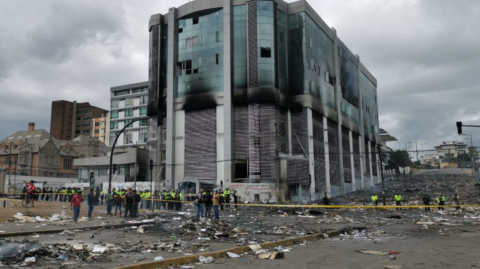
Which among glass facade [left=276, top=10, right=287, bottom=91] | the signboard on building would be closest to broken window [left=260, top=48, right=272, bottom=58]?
glass facade [left=276, top=10, right=287, bottom=91]

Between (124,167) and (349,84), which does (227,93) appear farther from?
(349,84)

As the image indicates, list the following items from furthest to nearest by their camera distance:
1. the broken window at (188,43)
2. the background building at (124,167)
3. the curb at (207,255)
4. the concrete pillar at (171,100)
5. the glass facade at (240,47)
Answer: the background building at (124,167), the broken window at (188,43), the concrete pillar at (171,100), the glass facade at (240,47), the curb at (207,255)

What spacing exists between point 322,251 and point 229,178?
3611 cm

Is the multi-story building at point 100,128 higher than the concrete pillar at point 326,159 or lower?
higher

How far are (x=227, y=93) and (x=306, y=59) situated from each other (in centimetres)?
1248

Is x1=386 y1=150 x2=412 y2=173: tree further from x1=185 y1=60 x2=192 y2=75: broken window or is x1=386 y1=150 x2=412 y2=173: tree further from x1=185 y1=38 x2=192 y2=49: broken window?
x1=185 y1=38 x2=192 y2=49: broken window

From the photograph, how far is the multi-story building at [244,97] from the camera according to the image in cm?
4794

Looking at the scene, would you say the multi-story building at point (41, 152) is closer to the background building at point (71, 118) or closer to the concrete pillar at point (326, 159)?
the background building at point (71, 118)

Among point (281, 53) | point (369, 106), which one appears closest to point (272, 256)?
point (281, 53)

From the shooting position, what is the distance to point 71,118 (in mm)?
122625

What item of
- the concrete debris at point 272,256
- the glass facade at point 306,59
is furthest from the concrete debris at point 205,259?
the glass facade at point 306,59

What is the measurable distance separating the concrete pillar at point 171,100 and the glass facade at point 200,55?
734 millimetres

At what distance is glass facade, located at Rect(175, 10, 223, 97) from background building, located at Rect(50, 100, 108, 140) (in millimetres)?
78261

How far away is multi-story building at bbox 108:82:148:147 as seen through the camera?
90.8 m
